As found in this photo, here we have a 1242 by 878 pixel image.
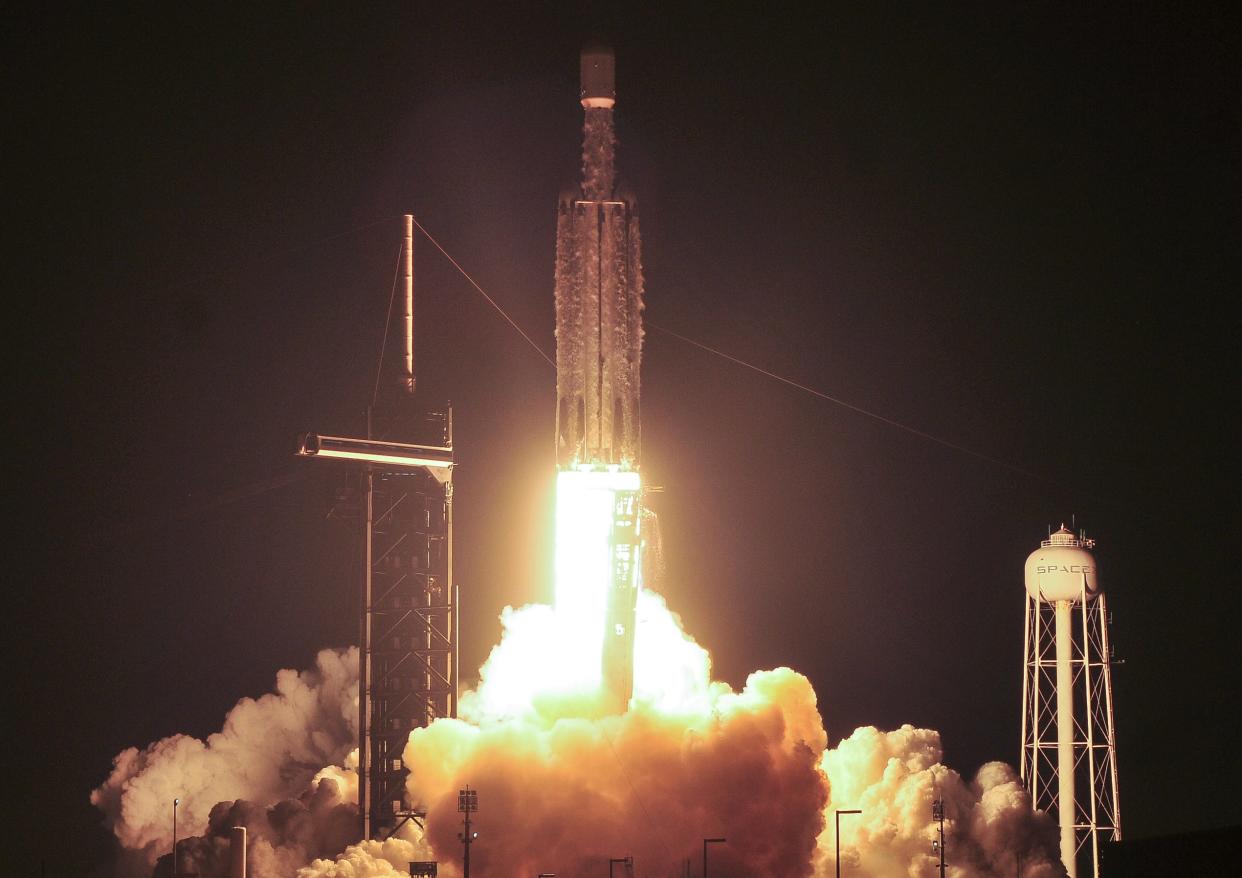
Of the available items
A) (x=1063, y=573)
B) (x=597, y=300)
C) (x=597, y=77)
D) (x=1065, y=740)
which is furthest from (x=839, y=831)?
(x=597, y=77)

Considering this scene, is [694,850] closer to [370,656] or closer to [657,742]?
[657,742]

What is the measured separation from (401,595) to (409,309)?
9704 millimetres

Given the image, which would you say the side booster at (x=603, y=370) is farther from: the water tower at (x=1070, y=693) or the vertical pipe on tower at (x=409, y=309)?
the water tower at (x=1070, y=693)

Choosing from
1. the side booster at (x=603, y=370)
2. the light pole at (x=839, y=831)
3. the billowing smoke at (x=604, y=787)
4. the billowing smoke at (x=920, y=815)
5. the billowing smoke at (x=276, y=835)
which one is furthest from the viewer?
the billowing smoke at (x=920, y=815)

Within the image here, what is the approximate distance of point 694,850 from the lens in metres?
76.3

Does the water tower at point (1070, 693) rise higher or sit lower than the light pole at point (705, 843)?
higher

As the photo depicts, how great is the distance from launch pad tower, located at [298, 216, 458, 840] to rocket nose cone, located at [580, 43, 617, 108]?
40.5 feet

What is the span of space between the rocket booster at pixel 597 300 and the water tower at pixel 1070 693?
19533 mm

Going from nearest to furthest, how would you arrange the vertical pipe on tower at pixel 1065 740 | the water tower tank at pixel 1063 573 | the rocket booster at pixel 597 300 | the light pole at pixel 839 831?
the light pole at pixel 839 831, the rocket booster at pixel 597 300, the vertical pipe on tower at pixel 1065 740, the water tower tank at pixel 1063 573

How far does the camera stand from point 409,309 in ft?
286

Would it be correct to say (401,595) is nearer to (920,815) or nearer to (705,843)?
(705,843)

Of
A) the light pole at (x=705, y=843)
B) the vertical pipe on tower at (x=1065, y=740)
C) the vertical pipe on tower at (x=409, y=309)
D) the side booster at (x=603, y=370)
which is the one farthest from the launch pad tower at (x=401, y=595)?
the vertical pipe on tower at (x=1065, y=740)

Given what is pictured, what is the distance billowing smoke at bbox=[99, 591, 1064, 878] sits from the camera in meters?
76.2

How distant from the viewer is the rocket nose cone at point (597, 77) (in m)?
78.8
